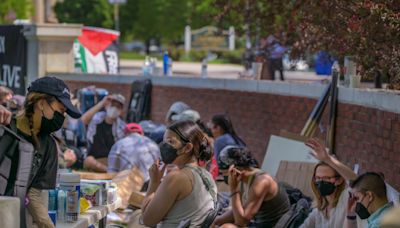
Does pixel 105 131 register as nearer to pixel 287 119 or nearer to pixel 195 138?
pixel 287 119

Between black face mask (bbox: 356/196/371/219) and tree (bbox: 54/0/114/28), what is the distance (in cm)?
3827

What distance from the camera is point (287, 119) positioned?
12445 millimetres

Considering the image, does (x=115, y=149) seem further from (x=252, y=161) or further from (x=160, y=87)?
(x=160, y=87)

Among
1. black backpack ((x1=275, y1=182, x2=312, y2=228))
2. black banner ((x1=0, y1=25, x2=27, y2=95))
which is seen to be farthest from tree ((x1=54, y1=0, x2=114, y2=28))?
black backpack ((x1=275, y1=182, x2=312, y2=228))

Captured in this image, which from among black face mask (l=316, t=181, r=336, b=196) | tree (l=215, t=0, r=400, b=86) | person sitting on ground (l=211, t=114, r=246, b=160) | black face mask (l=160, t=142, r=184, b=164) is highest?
tree (l=215, t=0, r=400, b=86)

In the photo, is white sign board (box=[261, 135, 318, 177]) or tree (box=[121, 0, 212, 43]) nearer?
white sign board (box=[261, 135, 318, 177])

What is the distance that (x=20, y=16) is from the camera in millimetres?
42438

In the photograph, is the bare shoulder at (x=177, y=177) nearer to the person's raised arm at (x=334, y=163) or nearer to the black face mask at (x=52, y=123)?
the black face mask at (x=52, y=123)

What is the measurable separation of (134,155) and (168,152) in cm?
425

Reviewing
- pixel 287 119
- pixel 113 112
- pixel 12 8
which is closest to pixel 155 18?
pixel 12 8

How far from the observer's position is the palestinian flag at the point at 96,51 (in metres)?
19.2

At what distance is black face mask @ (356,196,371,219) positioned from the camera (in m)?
6.05

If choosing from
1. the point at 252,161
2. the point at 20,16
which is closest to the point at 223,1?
the point at 252,161

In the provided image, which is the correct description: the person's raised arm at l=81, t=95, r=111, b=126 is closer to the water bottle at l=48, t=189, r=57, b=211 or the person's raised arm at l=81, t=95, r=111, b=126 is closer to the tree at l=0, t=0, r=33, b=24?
the water bottle at l=48, t=189, r=57, b=211
